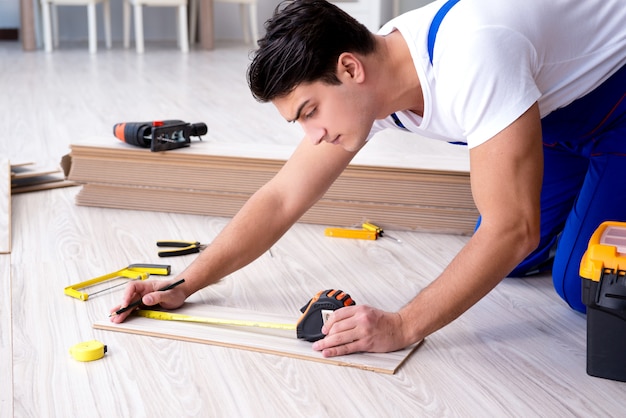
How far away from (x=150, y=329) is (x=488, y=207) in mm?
864

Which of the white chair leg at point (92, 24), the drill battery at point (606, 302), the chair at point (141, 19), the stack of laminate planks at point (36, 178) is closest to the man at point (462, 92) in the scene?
the drill battery at point (606, 302)

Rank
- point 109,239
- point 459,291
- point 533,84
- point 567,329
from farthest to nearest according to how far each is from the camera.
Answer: point 109,239 < point 567,329 < point 459,291 < point 533,84

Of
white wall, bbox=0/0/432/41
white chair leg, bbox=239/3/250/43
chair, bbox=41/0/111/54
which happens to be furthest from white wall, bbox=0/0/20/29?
white chair leg, bbox=239/3/250/43

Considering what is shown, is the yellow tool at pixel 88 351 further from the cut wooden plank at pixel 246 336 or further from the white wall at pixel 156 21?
the white wall at pixel 156 21

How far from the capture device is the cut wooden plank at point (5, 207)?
257 centimetres

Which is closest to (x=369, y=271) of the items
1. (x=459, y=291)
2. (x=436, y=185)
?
(x=436, y=185)

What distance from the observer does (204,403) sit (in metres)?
1.66

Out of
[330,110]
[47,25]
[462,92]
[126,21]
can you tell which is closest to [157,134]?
[330,110]

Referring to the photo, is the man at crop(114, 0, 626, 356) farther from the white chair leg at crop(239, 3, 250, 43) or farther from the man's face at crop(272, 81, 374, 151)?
the white chair leg at crop(239, 3, 250, 43)

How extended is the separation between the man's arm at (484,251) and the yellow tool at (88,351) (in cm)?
49

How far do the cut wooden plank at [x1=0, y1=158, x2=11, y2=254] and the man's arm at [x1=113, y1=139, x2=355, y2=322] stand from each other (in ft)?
2.62

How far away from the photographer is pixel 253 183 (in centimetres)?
289

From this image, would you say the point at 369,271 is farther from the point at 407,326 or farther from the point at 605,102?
the point at 605,102

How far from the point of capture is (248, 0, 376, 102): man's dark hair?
1600mm
